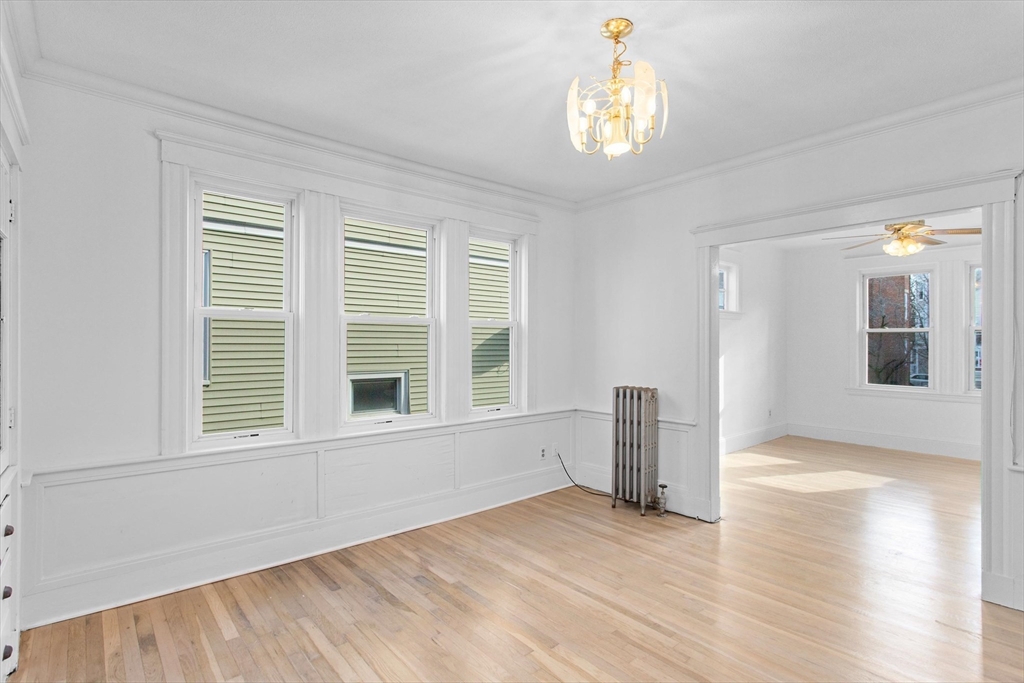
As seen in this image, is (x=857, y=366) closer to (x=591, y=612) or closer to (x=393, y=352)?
(x=591, y=612)

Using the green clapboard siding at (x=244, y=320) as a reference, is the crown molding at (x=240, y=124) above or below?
above

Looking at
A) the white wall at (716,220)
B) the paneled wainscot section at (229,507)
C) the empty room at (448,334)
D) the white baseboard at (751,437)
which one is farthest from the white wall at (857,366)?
the paneled wainscot section at (229,507)

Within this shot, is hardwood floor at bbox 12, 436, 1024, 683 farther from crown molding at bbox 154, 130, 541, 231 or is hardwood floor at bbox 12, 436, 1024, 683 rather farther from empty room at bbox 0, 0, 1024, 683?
crown molding at bbox 154, 130, 541, 231

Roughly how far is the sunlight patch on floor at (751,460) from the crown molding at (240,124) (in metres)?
3.94

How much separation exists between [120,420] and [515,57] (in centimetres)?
281

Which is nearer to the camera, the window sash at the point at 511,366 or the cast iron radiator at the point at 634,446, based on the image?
the cast iron radiator at the point at 634,446

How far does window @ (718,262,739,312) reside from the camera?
22.7ft

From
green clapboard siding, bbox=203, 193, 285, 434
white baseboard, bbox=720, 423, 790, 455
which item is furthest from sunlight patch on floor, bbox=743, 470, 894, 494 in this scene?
green clapboard siding, bbox=203, 193, 285, 434

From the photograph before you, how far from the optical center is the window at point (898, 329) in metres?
6.72

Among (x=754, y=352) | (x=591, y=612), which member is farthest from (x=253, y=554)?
(x=754, y=352)

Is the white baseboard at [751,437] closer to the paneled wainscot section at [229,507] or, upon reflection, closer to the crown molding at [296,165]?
the paneled wainscot section at [229,507]

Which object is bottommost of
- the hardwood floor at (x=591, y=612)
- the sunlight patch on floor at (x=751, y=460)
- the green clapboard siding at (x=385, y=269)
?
the hardwood floor at (x=591, y=612)

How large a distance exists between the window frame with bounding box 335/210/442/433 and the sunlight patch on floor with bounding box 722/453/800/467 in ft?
12.1

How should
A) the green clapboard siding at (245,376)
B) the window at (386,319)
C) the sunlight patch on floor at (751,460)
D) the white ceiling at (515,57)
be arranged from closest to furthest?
1. the white ceiling at (515,57)
2. the green clapboard siding at (245,376)
3. the window at (386,319)
4. the sunlight patch on floor at (751,460)
